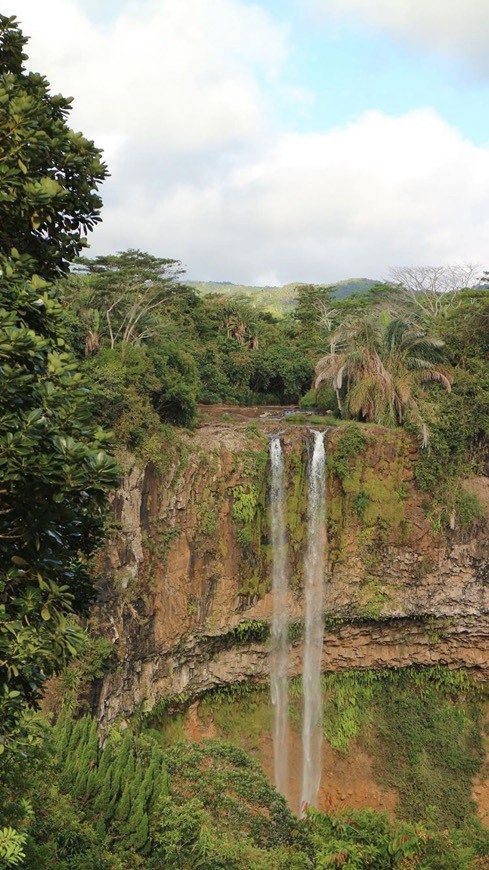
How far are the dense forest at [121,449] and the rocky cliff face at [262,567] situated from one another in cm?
77

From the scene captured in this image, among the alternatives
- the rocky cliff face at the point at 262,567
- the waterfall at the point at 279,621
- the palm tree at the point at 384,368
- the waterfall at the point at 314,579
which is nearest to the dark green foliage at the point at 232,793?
the rocky cliff face at the point at 262,567

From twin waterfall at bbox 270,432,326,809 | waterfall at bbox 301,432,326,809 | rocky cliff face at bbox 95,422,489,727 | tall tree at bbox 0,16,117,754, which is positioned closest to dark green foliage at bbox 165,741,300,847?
rocky cliff face at bbox 95,422,489,727

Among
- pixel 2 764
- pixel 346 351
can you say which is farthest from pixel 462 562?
pixel 2 764

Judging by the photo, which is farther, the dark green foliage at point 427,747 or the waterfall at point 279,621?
the dark green foliage at point 427,747

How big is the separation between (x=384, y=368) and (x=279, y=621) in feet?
23.8

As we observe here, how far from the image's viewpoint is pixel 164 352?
16.9 metres

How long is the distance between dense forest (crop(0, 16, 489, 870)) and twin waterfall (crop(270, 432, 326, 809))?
4.41ft

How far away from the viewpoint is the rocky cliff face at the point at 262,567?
14961mm

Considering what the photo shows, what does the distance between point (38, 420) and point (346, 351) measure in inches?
600

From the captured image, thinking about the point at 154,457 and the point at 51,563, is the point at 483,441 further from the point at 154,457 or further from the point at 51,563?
the point at 51,563

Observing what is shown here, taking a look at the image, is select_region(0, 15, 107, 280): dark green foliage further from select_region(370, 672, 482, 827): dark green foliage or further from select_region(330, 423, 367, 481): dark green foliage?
select_region(370, 672, 482, 827): dark green foliage

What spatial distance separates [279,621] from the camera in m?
16.8

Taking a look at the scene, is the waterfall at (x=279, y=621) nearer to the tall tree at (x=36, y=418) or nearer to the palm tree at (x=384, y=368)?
the palm tree at (x=384, y=368)

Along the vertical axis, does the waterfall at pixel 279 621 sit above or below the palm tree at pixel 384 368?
below
